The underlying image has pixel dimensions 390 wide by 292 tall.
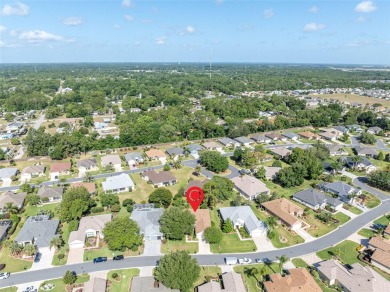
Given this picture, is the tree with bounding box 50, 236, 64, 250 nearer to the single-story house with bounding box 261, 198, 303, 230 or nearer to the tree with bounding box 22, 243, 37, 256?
the tree with bounding box 22, 243, 37, 256

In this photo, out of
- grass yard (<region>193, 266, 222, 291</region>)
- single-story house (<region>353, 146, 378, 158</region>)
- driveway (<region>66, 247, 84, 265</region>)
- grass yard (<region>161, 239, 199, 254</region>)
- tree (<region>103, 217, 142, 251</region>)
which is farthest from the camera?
single-story house (<region>353, 146, 378, 158</region>)

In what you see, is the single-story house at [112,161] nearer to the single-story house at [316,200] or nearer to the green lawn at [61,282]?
the green lawn at [61,282]

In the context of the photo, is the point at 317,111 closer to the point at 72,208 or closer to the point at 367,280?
the point at 367,280

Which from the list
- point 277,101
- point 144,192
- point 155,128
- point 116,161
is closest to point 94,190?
point 144,192

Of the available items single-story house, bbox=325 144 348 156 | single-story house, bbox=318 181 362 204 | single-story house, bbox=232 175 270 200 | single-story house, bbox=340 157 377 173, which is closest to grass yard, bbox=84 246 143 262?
single-story house, bbox=232 175 270 200

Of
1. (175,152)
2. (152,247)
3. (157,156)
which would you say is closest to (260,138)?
(175,152)

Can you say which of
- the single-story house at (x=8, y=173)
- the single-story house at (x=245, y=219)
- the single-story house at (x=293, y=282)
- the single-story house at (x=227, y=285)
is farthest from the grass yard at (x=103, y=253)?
the single-story house at (x=8, y=173)
